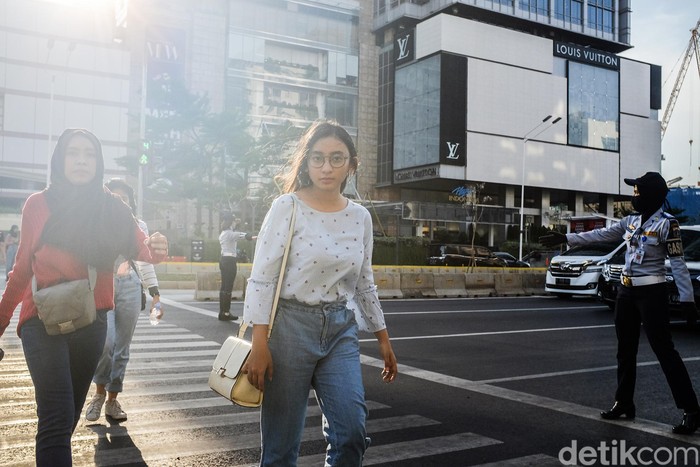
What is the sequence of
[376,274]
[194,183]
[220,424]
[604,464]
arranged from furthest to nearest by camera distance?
[194,183] → [376,274] → [220,424] → [604,464]

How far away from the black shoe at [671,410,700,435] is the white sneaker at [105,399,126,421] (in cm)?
431

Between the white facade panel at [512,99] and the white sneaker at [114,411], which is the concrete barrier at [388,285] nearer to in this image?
the white sneaker at [114,411]

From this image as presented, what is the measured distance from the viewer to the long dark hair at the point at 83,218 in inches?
125

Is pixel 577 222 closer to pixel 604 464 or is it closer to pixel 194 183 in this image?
pixel 194 183

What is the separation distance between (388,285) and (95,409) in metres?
15.4

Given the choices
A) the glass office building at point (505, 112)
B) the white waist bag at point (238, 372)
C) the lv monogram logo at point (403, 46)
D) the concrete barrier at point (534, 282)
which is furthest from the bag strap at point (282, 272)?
the lv monogram logo at point (403, 46)

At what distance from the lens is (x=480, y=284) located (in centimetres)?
2231

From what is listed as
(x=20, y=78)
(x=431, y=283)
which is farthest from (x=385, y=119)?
(x=431, y=283)

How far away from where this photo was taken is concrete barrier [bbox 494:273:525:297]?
2262cm

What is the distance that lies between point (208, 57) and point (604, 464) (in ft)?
195

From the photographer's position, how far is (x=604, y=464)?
14.9 feet

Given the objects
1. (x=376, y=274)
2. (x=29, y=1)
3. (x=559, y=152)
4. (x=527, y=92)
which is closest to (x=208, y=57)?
(x=29, y=1)

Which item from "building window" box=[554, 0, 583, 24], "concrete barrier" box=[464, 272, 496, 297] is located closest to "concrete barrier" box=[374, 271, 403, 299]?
"concrete barrier" box=[464, 272, 496, 297]

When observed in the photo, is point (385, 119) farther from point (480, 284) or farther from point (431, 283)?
point (431, 283)
